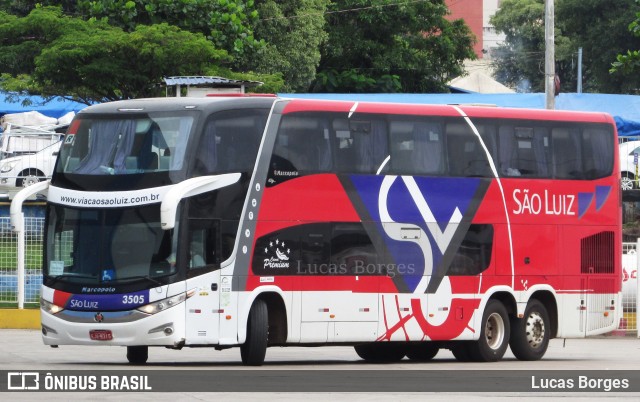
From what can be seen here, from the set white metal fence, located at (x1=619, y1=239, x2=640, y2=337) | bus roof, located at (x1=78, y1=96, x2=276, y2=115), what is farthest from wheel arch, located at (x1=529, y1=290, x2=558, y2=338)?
bus roof, located at (x1=78, y1=96, x2=276, y2=115)

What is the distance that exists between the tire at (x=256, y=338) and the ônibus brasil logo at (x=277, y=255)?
665mm

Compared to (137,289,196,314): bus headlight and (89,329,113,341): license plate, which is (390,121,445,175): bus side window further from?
(89,329,113,341): license plate

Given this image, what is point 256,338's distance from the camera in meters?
19.3

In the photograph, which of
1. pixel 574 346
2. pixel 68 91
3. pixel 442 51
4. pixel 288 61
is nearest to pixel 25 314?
pixel 68 91

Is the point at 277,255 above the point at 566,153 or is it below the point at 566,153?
below

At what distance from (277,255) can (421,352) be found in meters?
4.51

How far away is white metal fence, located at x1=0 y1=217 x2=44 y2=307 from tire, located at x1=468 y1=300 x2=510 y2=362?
29.0 feet

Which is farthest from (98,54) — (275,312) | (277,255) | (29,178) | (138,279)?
(138,279)

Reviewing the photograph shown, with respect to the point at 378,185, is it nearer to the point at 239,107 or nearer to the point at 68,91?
the point at 239,107

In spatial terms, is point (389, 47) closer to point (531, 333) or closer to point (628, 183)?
point (628, 183)

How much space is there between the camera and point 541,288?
22.9m

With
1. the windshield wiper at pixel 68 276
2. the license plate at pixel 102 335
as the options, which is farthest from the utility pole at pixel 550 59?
the license plate at pixel 102 335

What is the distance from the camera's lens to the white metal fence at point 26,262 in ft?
86.9

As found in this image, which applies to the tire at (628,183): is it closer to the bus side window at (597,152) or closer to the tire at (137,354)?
the bus side window at (597,152)
